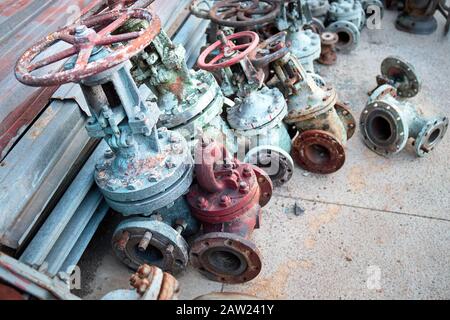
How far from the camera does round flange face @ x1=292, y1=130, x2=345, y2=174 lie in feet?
8.45

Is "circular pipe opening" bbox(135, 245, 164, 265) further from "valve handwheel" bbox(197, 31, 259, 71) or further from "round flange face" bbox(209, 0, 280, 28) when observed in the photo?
"round flange face" bbox(209, 0, 280, 28)

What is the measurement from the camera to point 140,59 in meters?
2.19

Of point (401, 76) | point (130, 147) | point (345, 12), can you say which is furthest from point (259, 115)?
point (345, 12)

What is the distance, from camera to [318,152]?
9.15ft

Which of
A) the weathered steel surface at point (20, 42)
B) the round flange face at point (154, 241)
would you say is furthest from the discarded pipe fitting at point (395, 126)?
the weathered steel surface at point (20, 42)

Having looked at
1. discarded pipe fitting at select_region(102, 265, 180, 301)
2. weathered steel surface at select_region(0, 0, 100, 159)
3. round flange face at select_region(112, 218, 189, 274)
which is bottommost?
round flange face at select_region(112, 218, 189, 274)

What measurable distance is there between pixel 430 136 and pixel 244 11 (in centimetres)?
163

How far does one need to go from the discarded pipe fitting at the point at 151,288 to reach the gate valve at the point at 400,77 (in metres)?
2.57

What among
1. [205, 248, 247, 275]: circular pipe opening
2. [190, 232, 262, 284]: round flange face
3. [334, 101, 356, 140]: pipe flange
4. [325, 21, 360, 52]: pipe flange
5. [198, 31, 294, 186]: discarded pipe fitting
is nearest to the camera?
[190, 232, 262, 284]: round flange face

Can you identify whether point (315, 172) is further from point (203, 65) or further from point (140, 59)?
point (140, 59)

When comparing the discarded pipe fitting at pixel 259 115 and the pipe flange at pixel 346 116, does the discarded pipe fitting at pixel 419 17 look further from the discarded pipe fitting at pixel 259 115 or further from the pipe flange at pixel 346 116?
the discarded pipe fitting at pixel 259 115

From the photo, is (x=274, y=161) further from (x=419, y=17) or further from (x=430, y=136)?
(x=419, y=17)

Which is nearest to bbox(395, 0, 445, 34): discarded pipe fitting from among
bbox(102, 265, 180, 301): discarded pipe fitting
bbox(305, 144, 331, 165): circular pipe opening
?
bbox(305, 144, 331, 165): circular pipe opening

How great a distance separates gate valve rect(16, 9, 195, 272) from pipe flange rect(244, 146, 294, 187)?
57cm
